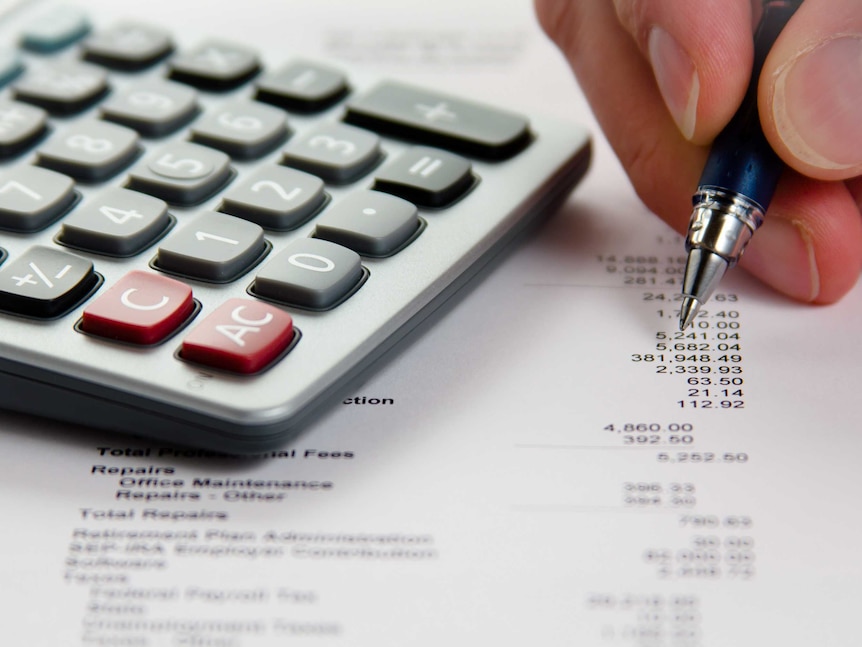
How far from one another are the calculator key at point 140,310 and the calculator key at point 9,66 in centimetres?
17

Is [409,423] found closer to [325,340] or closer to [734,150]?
[325,340]

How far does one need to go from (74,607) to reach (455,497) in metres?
0.11

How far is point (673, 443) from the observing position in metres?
0.33

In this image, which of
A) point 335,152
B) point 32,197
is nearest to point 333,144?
point 335,152

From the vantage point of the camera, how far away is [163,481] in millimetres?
320

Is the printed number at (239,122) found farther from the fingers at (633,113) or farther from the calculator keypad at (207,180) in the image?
the fingers at (633,113)

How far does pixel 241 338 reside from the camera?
0.32 metres

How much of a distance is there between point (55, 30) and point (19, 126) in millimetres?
91

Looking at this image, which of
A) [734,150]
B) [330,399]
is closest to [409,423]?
[330,399]

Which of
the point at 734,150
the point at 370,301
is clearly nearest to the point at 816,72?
the point at 734,150

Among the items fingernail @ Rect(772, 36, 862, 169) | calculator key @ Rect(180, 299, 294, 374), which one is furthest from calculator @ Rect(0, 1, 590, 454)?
fingernail @ Rect(772, 36, 862, 169)

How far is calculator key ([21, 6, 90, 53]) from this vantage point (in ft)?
1.60

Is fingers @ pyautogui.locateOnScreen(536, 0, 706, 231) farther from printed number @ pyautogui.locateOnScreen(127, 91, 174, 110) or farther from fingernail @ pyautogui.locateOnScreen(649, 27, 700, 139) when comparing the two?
printed number @ pyautogui.locateOnScreen(127, 91, 174, 110)

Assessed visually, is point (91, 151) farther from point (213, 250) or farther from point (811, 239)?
point (811, 239)
